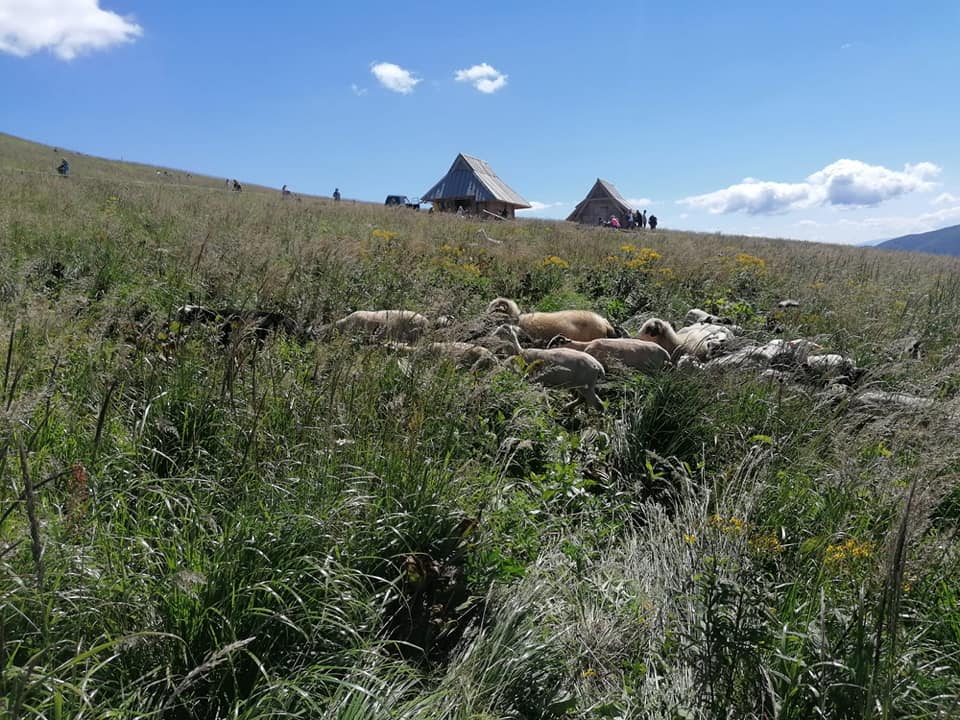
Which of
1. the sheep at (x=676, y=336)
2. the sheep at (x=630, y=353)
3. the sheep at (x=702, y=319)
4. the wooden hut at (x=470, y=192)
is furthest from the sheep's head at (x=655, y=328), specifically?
the wooden hut at (x=470, y=192)

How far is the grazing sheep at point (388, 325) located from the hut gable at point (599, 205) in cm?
3894

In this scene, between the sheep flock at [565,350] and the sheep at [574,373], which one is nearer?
the sheep flock at [565,350]

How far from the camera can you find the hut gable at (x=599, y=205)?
42.6 meters

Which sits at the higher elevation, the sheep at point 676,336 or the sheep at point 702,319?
the sheep at point 702,319

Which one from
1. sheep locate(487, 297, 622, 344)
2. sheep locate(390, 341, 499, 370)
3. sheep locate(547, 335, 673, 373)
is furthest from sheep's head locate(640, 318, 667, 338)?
sheep locate(390, 341, 499, 370)

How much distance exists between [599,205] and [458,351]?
4185cm

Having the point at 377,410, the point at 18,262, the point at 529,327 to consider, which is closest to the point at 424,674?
the point at 377,410

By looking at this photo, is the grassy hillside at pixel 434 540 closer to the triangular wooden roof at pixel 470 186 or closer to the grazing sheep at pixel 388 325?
the grazing sheep at pixel 388 325

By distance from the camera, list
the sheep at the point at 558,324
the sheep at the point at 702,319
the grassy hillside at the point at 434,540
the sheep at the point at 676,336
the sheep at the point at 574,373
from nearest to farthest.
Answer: the grassy hillside at the point at 434,540
the sheep at the point at 574,373
the sheep at the point at 676,336
the sheep at the point at 558,324
the sheep at the point at 702,319

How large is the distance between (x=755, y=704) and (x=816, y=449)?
2.37m

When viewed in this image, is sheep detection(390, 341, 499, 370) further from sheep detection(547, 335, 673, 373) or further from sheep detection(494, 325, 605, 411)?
sheep detection(547, 335, 673, 373)

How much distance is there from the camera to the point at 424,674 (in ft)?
7.86

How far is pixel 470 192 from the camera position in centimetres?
3959

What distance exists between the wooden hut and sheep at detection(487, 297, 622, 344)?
3209cm
